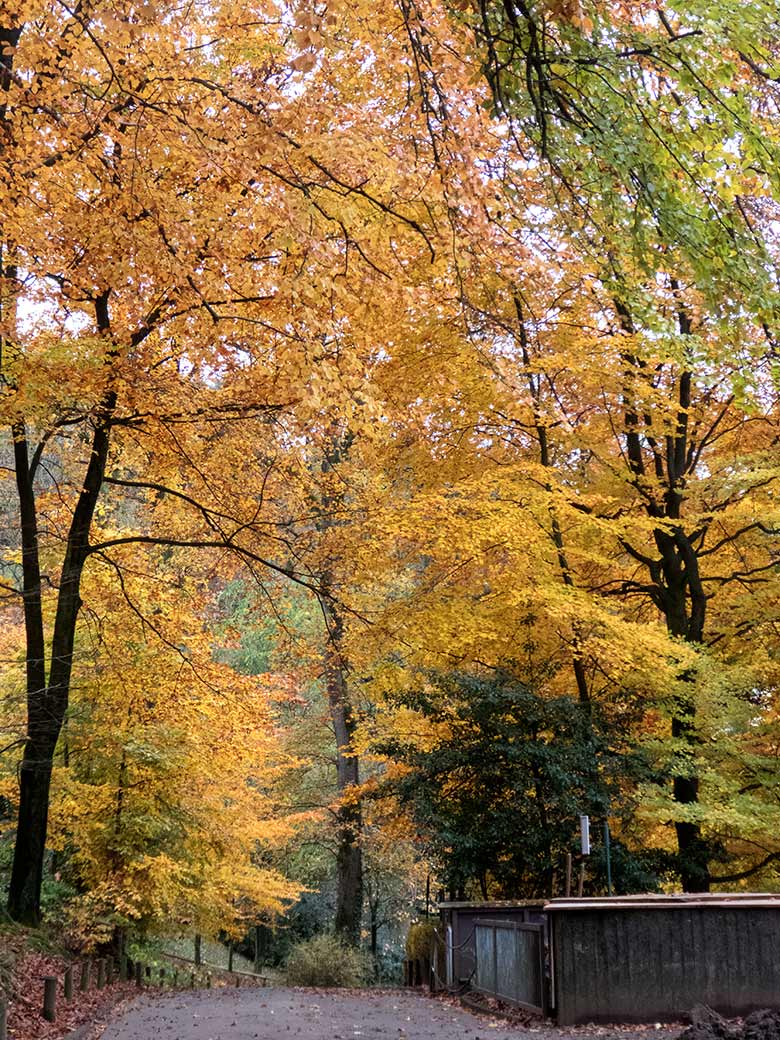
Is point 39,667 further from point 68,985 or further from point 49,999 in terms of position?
point 49,999

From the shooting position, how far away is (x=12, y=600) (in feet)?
39.2

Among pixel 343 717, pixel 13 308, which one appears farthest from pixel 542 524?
pixel 343 717

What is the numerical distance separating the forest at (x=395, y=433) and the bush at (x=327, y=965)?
1.55 m

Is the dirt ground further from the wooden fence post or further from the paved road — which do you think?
the wooden fence post

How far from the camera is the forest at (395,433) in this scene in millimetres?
5973

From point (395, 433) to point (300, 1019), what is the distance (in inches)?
341

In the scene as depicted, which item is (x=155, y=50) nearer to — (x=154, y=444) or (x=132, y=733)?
(x=154, y=444)

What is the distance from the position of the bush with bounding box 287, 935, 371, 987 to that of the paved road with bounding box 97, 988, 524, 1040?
10.8ft

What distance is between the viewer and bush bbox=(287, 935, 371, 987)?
60.2 ft

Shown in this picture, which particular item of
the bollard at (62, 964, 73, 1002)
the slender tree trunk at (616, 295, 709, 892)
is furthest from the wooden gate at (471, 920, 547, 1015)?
the bollard at (62, 964, 73, 1002)

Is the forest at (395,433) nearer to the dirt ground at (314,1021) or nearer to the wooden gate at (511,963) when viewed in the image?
the wooden gate at (511,963)

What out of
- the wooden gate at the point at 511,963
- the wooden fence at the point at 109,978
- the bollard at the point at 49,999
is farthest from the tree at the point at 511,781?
the bollard at the point at 49,999

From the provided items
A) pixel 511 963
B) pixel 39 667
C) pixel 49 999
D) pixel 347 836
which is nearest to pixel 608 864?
pixel 511 963

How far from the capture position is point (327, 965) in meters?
18.4
